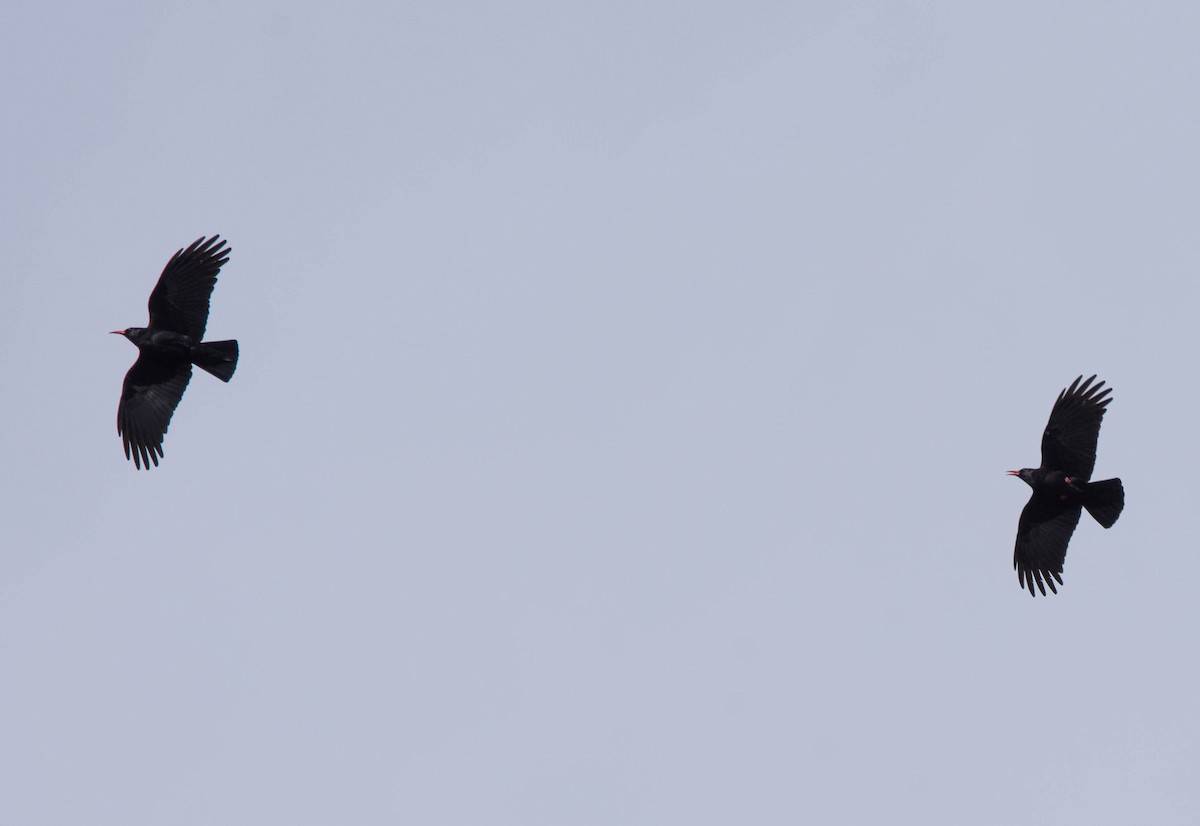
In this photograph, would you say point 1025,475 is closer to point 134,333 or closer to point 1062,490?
point 1062,490

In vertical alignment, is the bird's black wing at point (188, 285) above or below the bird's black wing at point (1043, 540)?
above

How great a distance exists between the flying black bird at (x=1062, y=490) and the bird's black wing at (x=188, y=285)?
547 inches

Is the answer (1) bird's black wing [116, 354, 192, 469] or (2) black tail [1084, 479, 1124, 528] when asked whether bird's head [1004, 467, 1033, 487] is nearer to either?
(2) black tail [1084, 479, 1124, 528]

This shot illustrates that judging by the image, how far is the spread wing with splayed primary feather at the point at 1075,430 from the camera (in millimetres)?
27766

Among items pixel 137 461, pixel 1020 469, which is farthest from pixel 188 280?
pixel 1020 469

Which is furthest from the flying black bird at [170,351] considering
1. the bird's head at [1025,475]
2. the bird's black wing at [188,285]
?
the bird's head at [1025,475]

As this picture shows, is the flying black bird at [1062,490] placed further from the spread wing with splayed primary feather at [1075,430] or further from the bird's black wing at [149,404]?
the bird's black wing at [149,404]

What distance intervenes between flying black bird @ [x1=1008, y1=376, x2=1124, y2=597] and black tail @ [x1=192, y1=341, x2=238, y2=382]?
1322 cm

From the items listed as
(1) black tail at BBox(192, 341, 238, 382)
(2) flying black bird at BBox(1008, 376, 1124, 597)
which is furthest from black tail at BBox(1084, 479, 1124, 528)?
(1) black tail at BBox(192, 341, 238, 382)

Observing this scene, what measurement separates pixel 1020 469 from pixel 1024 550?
146 cm

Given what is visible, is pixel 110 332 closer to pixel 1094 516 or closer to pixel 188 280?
pixel 188 280

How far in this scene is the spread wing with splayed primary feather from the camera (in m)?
27.8

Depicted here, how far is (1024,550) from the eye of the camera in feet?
95.6

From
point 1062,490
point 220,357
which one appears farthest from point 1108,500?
point 220,357
